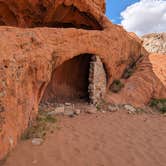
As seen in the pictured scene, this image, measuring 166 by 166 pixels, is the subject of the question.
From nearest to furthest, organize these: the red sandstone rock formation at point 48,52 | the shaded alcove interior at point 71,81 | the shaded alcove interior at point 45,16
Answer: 1. the red sandstone rock formation at point 48,52
2. the shaded alcove interior at point 45,16
3. the shaded alcove interior at point 71,81

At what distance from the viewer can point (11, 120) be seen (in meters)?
3.33

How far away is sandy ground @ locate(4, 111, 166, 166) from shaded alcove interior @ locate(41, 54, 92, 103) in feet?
7.66

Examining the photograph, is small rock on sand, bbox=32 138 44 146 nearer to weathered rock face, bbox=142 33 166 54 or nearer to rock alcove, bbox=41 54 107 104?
rock alcove, bbox=41 54 107 104

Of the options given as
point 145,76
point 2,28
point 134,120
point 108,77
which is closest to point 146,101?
point 145,76

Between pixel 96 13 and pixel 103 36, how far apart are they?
1303 mm

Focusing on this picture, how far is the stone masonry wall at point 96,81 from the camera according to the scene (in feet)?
23.5

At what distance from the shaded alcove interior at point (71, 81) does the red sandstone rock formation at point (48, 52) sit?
63 mm

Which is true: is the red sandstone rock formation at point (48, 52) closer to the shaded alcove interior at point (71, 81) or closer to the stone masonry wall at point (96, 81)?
the shaded alcove interior at point (71, 81)

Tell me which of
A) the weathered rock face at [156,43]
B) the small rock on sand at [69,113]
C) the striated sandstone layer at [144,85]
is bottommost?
the small rock on sand at [69,113]

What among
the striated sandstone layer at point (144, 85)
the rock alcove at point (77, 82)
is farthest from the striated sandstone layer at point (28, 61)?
the striated sandstone layer at point (144, 85)

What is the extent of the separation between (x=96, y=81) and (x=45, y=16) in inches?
144

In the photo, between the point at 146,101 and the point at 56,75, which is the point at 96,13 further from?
the point at 146,101

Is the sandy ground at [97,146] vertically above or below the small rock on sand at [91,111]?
below

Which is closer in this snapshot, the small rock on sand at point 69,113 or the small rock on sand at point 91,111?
the small rock on sand at point 69,113
